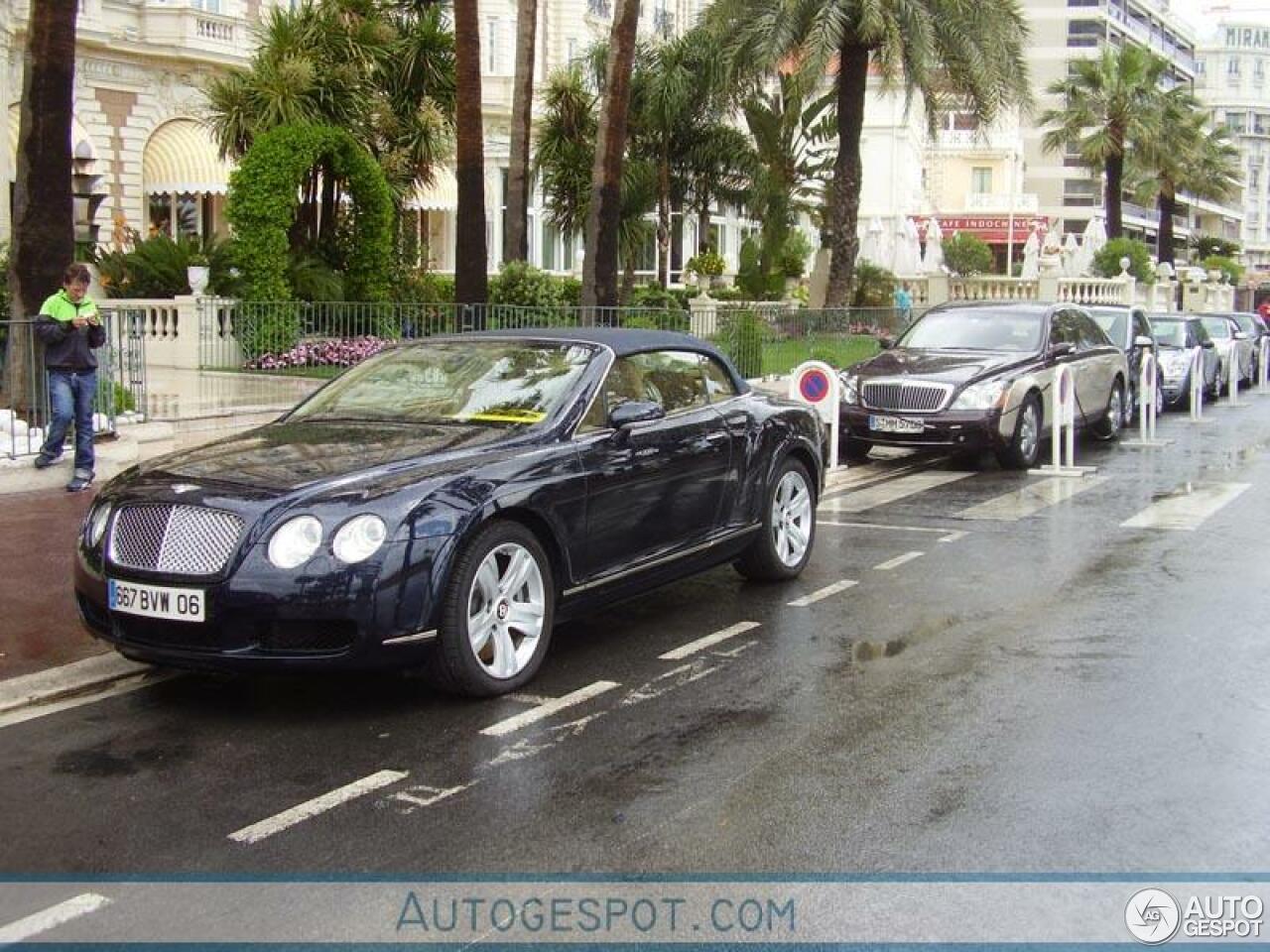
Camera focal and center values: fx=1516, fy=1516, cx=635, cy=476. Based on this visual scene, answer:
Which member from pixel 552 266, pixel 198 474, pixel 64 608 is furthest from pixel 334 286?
pixel 552 266

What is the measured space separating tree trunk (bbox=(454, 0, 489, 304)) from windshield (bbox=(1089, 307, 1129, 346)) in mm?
8436

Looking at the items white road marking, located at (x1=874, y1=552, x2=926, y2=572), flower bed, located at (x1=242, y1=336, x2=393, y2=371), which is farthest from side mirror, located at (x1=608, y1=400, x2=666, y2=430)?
flower bed, located at (x1=242, y1=336, x2=393, y2=371)

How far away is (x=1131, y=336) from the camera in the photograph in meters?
20.2

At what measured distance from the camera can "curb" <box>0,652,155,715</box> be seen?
6648 mm

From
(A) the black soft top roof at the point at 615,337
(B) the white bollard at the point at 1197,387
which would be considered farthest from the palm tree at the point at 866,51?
(A) the black soft top roof at the point at 615,337

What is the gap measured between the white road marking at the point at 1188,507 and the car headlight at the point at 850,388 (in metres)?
3.30

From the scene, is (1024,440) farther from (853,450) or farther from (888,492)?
(888,492)

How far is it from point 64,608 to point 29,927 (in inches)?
170

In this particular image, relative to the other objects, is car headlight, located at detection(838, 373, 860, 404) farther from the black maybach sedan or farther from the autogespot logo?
the autogespot logo

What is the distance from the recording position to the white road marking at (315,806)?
4.98 metres

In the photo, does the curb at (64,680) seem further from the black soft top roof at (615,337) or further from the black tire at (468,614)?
the black soft top roof at (615,337)

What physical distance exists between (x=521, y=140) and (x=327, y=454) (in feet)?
73.6

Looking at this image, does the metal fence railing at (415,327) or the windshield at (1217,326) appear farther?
the windshield at (1217,326)

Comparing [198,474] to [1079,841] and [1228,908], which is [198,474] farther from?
[1228,908]
